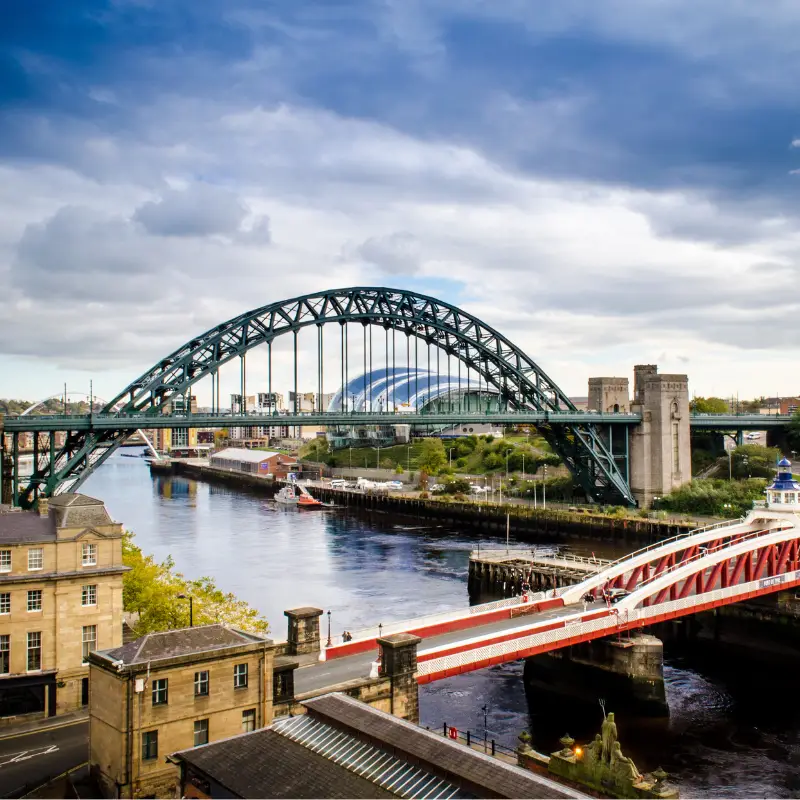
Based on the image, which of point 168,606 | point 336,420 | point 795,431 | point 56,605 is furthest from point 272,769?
point 795,431

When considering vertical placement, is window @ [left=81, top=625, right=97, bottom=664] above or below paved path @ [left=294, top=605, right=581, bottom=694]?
above

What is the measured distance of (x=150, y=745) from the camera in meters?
19.1

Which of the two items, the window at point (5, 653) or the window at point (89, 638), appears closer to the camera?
the window at point (5, 653)

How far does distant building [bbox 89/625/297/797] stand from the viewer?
18.7 m

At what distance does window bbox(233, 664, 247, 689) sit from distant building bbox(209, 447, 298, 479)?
106653 mm

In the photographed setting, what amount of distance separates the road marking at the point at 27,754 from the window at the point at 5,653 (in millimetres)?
3887

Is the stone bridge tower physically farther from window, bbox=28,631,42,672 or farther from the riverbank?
window, bbox=28,631,42,672

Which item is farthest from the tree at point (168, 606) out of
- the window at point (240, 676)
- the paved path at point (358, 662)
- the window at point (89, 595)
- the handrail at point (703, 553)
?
the handrail at point (703, 553)

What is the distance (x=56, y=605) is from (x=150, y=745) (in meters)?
8.94

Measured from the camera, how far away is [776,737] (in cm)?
2919

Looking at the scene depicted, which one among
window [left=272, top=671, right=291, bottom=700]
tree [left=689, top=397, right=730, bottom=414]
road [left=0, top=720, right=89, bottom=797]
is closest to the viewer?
road [left=0, top=720, right=89, bottom=797]

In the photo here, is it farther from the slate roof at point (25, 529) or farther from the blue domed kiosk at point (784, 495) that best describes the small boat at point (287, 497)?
the slate roof at point (25, 529)

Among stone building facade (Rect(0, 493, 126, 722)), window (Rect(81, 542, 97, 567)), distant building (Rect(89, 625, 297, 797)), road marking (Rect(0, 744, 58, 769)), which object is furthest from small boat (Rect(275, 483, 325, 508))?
distant building (Rect(89, 625, 297, 797))

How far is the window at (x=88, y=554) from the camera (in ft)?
89.9
